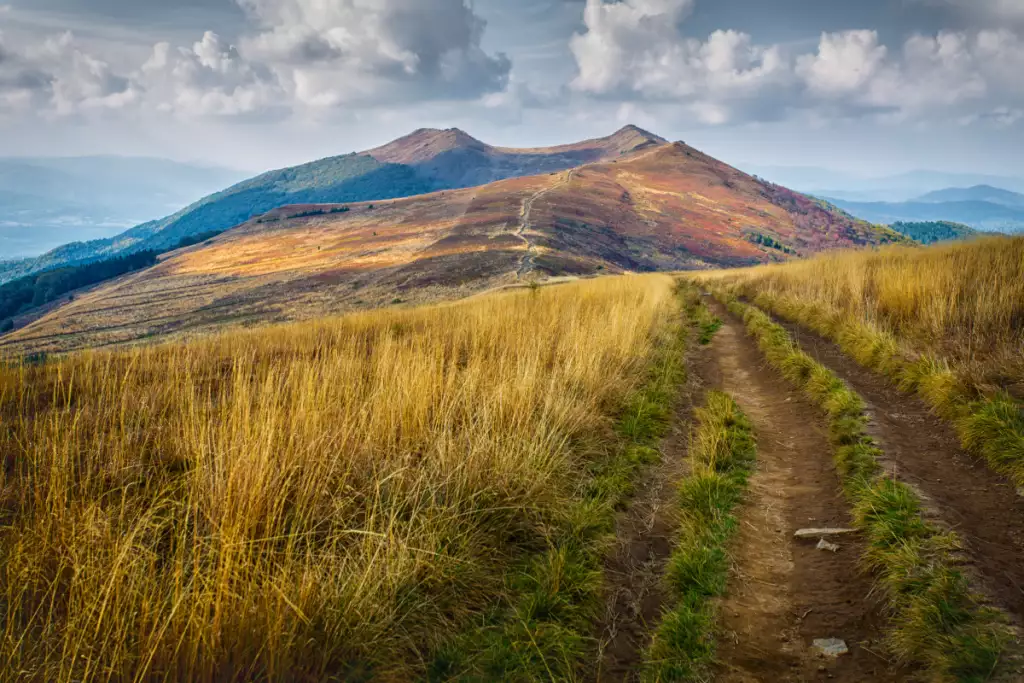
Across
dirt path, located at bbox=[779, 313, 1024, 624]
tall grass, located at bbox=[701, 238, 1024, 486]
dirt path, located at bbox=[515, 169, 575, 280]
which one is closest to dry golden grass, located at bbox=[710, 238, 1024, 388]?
tall grass, located at bbox=[701, 238, 1024, 486]

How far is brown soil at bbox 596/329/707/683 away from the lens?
2.74 m

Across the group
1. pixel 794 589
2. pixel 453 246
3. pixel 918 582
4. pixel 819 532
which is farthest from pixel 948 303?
pixel 453 246

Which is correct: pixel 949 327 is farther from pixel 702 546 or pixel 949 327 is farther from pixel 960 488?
pixel 702 546

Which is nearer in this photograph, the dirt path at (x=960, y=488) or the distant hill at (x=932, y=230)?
the dirt path at (x=960, y=488)

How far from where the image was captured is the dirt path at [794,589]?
101 inches

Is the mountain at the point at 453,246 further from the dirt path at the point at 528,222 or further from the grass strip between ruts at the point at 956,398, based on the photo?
the grass strip between ruts at the point at 956,398

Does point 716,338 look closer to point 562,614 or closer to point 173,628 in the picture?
point 562,614

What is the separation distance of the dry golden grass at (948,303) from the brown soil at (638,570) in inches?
148

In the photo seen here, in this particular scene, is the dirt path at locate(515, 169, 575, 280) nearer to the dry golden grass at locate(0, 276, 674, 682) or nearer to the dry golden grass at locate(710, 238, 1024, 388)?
the dry golden grass at locate(710, 238, 1024, 388)

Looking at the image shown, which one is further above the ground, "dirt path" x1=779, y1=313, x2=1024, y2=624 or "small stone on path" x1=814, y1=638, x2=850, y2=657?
"dirt path" x1=779, y1=313, x2=1024, y2=624

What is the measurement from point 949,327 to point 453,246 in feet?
195

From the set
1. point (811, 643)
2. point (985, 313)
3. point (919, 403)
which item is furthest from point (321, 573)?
point (985, 313)

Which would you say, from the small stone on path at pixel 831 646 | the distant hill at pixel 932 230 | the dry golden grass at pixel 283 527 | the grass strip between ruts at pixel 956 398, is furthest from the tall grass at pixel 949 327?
the distant hill at pixel 932 230

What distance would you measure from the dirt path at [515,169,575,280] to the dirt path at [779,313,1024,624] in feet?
119
